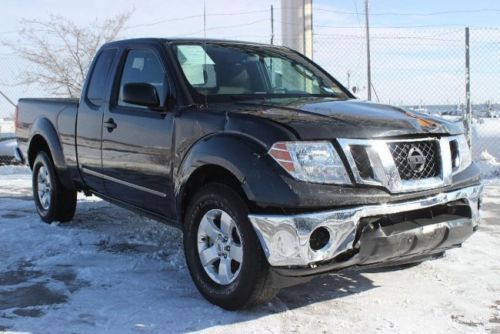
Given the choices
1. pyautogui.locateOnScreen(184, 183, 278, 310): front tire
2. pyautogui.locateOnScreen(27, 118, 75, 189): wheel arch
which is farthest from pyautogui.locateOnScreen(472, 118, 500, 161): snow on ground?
pyautogui.locateOnScreen(184, 183, 278, 310): front tire

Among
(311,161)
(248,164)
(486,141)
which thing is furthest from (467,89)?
(248,164)

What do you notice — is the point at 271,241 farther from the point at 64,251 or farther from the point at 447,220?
the point at 64,251

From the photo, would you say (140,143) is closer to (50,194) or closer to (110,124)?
(110,124)

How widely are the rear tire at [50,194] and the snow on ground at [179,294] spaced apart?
0.54m

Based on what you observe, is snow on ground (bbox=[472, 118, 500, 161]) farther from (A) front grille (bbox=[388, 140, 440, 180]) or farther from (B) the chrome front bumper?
(B) the chrome front bumper

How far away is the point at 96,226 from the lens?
632cm

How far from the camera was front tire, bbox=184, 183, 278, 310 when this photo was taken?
11.4ft

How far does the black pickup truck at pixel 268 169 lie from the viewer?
3.33 m

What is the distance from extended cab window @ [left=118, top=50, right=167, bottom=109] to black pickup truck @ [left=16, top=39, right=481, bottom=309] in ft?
0.05

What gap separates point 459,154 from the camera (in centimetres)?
400

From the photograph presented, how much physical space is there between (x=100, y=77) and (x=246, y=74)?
1.61 metres

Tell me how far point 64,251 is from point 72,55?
1629 centimetres

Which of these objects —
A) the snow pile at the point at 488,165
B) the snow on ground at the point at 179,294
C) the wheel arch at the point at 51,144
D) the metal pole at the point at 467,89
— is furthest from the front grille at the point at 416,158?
the metal pole at the point at 467,89

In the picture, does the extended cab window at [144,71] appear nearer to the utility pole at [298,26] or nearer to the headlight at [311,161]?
the headlight at [311,161]
